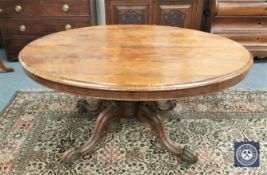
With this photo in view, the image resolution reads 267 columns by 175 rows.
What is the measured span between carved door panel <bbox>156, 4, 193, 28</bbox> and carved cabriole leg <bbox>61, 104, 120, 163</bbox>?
4.16 feet

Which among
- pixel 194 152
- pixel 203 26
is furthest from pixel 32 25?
pixel 194 152

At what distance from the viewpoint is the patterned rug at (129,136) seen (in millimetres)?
1422

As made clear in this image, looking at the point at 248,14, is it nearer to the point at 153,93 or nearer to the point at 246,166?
the point at 246,166

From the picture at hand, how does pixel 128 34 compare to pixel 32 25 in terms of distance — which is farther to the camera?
pixel 32 25

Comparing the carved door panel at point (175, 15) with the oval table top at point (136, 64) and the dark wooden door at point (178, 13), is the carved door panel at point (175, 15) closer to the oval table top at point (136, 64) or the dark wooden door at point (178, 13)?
the dark wooden door at point (178, 13)

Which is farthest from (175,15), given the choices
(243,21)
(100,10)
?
(100,10)

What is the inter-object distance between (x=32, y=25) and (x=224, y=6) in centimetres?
184

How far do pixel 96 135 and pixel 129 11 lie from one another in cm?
138

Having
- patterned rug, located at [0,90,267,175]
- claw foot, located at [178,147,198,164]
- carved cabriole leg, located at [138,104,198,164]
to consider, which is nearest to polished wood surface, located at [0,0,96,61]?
patterned rug, located at [0,90,267,175]

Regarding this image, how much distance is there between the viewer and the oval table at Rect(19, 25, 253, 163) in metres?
1.00

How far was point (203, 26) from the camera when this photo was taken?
2801 millimetres

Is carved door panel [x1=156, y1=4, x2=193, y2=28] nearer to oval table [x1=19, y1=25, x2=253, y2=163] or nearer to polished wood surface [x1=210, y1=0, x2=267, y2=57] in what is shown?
polished wood surface [x1=210, y1=0, x2=267, y2=57]

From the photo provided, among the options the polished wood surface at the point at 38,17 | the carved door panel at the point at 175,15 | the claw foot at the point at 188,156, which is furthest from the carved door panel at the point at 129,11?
the claw foot at the point at 188,156

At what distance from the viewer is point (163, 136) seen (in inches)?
58.1
